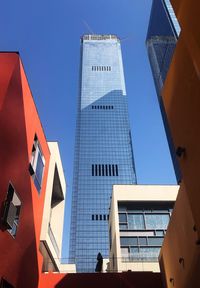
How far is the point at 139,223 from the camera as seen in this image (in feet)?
67.3

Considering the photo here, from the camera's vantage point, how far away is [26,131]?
10609 mm

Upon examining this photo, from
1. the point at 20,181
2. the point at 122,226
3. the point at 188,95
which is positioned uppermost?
the point at 122,226

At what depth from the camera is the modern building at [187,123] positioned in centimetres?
590

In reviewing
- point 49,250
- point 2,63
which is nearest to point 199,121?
point 2,63

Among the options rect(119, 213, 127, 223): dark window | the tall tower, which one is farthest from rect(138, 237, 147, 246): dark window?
the tall tower

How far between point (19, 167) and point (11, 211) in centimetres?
159

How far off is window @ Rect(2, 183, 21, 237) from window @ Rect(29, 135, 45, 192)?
1.94 m

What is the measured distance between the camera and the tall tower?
84500mm

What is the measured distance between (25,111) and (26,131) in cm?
67

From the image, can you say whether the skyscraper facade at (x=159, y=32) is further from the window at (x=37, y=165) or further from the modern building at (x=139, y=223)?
the window at (x=37, y=165)

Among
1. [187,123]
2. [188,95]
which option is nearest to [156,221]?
[187,123]

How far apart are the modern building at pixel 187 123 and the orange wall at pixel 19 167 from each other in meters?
4.34

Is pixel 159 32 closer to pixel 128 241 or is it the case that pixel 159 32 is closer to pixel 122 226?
pixel 122 226

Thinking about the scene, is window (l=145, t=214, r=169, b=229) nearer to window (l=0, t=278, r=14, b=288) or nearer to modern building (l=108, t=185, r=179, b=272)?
modern building (l=108, t=185, r=179, b=272)
